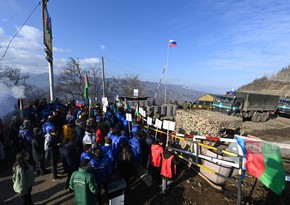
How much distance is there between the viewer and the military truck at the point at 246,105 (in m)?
16.9

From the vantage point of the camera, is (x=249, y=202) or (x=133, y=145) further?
(x=133, y=145)

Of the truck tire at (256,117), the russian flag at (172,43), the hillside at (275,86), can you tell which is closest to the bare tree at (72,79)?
the russian flag at (172,43)

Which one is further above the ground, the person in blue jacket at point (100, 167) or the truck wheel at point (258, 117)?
the person in blue jacket at point (100, 167)

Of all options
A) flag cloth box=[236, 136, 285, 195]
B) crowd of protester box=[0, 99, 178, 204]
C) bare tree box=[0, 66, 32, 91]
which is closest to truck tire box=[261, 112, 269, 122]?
crowd of protester box=[0, 99, 178, 204]

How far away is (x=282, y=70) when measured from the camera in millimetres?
56812

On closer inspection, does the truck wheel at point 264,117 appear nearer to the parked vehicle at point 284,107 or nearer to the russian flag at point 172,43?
the parked vehicle at point 284,107

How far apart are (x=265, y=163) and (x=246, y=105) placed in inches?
631

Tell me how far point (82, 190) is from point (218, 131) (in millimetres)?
7077

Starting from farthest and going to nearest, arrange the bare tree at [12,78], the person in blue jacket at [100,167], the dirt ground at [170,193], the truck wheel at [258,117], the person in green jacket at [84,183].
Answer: the bare tree at [12,78], the truck wheel at [258,117], the dirt ground at [170,193], the person in blue jacket at [100,167], the person in green jacket at [84,183]

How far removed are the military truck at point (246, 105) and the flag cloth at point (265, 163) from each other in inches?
566

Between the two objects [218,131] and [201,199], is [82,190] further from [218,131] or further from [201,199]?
[218,131]

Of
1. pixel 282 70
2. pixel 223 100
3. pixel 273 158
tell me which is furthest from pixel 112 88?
pixel 282 70

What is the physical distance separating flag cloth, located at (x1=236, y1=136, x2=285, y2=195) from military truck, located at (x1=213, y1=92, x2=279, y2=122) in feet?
47.1

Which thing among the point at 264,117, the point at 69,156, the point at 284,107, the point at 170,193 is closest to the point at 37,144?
the point at 69,156
